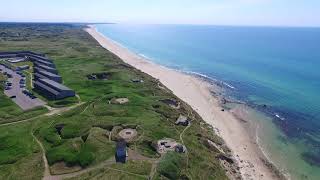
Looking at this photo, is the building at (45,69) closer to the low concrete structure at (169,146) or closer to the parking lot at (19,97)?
the parking lot at (19,97)

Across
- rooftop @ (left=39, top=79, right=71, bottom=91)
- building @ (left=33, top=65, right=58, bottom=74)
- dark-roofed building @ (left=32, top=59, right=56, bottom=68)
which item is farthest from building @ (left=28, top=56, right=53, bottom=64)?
rooftop @ (left=39, top=79, right=71, bottom=91)

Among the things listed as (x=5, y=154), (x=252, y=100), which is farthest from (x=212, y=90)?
(x=5, y=154)

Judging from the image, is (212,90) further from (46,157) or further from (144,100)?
(46,157)

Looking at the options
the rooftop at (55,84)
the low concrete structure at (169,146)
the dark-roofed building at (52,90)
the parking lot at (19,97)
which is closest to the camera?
the low concrete structure at (169,146)

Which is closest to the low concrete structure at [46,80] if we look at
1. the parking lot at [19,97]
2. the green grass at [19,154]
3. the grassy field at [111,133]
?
the grassy field at [111,133]

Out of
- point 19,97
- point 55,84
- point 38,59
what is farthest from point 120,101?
point 38,59

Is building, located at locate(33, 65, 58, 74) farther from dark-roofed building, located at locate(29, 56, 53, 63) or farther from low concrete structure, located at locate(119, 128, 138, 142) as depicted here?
low concrete structure, located at locate(119, 128, 138, 142)
